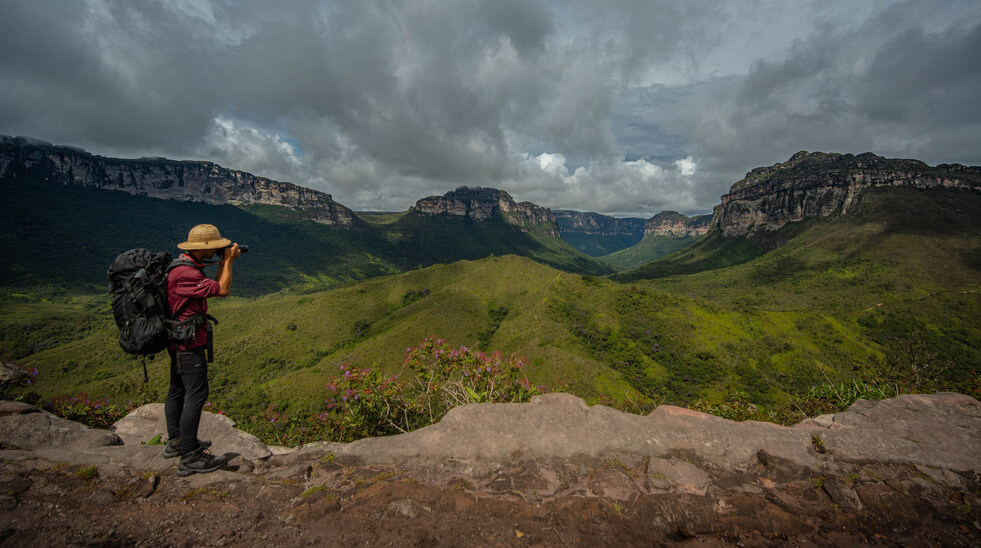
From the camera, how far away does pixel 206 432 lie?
6430 mm

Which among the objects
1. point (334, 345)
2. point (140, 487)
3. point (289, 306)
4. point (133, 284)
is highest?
point (133, 284)

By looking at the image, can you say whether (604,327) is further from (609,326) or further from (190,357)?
(190,357)

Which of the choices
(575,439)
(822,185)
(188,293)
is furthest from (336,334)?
(822,185)

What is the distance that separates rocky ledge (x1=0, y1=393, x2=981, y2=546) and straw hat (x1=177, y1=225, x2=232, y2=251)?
274cm

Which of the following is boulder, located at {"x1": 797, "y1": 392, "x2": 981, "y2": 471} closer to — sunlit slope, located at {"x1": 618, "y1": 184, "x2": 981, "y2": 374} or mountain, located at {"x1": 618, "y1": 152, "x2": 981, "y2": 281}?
sunlit slope, located at {"x1": 618, "y1": 184, "x2": 981, "y2": 374}

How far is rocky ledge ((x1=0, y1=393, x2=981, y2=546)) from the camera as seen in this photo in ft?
11.1

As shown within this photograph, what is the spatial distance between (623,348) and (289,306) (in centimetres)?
7002

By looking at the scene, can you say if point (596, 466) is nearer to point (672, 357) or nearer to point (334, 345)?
point (672, 357)

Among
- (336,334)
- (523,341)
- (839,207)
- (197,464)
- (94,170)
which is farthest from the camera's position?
(94,170)

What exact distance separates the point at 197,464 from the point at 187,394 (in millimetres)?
932

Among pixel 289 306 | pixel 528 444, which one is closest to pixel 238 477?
pixel 528 444

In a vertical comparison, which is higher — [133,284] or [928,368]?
[133,284]

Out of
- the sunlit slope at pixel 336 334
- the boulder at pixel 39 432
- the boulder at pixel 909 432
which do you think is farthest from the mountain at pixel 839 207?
the boulder at pixel 39 432

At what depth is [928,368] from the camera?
866 cm
